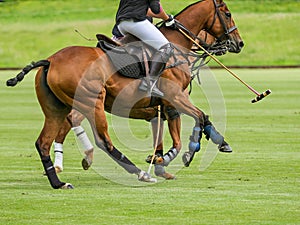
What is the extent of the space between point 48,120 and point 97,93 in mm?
720

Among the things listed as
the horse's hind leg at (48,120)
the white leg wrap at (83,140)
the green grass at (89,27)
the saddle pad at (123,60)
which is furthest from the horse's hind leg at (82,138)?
the green grass at (89,27)

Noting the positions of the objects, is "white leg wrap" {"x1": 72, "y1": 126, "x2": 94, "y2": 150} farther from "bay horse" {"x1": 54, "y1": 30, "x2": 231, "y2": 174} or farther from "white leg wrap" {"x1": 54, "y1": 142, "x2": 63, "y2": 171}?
"white leg wrap" {"x1": 54, "y1": 142, "x2": 63, "y2": 171}

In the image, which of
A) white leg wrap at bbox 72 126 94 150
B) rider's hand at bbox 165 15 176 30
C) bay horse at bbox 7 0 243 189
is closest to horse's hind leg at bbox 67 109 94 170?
white leg wrap at bbox 72 126 94 150

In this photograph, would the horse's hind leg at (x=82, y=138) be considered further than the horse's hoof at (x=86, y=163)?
Yes

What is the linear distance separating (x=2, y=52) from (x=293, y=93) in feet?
99.5

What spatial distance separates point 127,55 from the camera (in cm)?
1199

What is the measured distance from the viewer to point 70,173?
→ 1324 centimetres

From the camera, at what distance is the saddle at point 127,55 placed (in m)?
11.9

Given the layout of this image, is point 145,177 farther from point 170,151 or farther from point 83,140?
point 83,140

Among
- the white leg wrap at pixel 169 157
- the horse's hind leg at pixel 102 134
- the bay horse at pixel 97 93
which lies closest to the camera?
the bay horse at pixel 97 93

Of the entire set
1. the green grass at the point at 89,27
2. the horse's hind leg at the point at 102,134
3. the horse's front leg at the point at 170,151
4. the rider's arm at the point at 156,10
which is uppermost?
the rider's arm at the point at 156,10

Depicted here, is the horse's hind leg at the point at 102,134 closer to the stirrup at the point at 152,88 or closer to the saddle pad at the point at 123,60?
the saddle pad at the point at 123,60

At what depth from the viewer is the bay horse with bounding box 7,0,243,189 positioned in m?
11.5

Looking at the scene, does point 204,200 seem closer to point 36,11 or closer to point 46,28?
point 46,28
